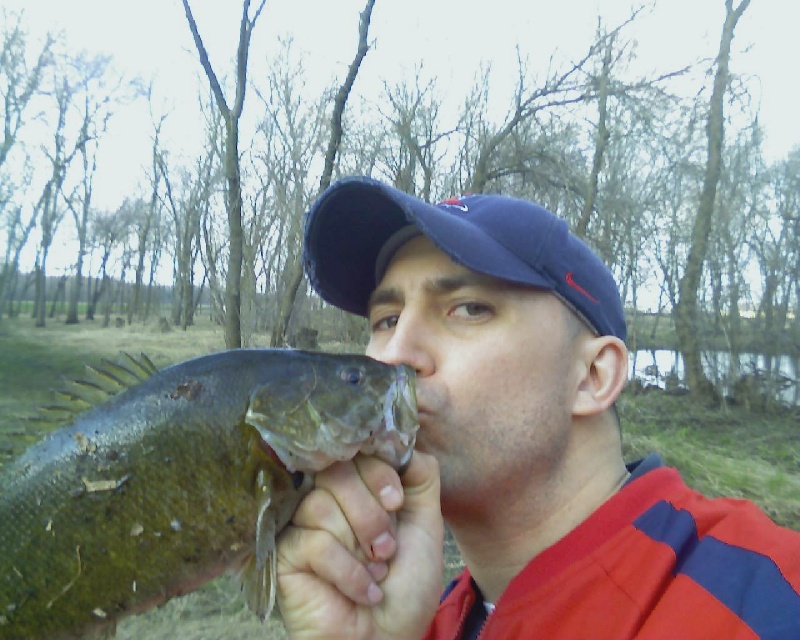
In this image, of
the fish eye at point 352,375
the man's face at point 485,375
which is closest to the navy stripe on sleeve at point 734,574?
the man's face at point 485,375

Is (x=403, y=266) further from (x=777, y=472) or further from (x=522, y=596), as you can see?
(x=777, y=472)

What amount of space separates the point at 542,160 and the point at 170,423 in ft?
41.0

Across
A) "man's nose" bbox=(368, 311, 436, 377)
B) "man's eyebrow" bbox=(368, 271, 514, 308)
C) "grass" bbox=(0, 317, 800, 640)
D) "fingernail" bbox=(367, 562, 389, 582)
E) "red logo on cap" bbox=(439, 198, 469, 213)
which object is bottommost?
"grass" bbox=(0, 317, 800, 640)

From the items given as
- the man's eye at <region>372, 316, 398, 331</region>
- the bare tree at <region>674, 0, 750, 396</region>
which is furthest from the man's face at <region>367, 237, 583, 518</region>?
the bare tree at <region>674, 0, 750, 396</region>

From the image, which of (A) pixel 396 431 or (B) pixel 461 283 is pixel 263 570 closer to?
(A) pixel 396 431

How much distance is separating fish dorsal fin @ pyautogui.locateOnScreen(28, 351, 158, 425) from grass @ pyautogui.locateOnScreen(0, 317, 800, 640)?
0.25 ft

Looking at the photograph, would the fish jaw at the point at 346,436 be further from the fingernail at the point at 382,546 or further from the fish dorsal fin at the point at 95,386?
the fish dorsal fin at the point at 95,386

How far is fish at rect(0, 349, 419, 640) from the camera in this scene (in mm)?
1358

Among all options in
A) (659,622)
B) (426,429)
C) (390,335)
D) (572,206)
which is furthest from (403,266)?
(572,206)

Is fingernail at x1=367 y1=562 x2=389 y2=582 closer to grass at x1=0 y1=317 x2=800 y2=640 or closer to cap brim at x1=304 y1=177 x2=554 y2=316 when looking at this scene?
cap brim at x1=304 y1=177 x2=554 y2=316

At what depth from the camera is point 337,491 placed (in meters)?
1.29

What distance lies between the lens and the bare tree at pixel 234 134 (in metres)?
6.15

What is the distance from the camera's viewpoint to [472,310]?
1712mm

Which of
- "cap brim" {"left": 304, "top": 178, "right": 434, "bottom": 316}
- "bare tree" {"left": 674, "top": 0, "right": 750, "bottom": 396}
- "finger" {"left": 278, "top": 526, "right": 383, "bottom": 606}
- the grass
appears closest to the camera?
"finger" {"left": 278, "top": 526, "right": 383, "bottom": 606}
